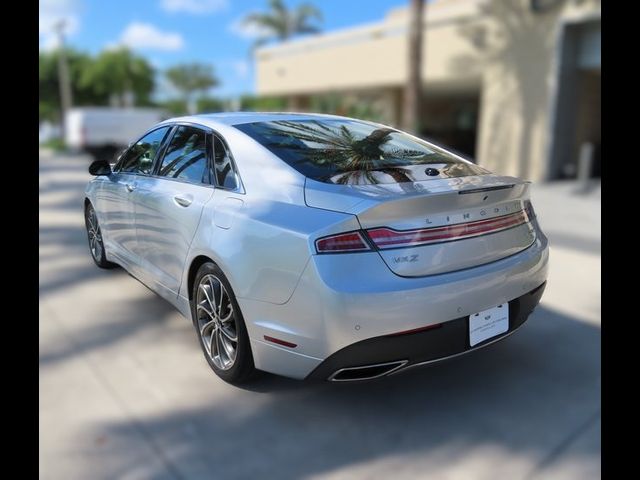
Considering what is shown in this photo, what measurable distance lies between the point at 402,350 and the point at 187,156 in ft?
6.14

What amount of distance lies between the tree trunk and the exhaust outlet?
11.9 meters

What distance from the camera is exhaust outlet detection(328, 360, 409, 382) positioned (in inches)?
94.0

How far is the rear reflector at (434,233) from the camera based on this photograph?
234cm

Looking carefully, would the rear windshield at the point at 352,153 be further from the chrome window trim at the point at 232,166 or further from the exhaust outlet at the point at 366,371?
the exhaust outlet at the point at 366,371

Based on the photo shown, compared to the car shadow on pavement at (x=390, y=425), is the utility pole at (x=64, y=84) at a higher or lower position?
higher

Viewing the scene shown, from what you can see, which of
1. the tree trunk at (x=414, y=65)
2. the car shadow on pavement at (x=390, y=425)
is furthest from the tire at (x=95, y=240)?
the tree trunk at (x=414, y=65)

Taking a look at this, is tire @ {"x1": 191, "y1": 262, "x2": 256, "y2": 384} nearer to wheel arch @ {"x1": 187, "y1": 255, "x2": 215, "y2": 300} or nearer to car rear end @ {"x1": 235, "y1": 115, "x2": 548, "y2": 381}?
wheel arch @ {"x1": 187, "y1": 255, "x2": 215, "y2": 300}

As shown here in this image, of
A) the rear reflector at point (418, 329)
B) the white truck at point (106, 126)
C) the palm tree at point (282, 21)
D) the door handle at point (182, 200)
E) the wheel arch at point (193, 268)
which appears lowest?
the rear reflector at point (418, 329)

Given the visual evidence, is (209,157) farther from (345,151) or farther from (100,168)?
(100,168)

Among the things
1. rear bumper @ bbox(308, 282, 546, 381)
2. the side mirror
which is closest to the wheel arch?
rear bumper @ bbox(308, 282, 546, 381)

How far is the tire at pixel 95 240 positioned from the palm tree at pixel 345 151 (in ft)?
7.27

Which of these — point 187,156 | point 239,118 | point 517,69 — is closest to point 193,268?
point 187,156

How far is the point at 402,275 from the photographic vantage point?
2.33 meters
